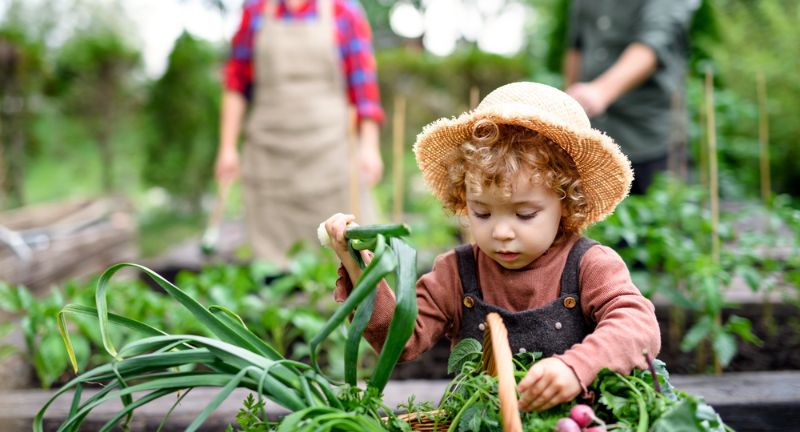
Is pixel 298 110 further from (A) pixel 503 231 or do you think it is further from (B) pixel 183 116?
(B) pixel 183 116

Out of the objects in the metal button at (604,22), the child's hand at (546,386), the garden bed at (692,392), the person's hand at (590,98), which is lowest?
the garden bed at (692,392)

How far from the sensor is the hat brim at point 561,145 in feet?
4.65

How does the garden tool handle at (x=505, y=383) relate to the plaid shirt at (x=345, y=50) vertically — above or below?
below

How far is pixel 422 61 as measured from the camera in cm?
831

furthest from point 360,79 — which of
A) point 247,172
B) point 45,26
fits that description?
point 45,26

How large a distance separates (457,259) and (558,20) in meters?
6.26

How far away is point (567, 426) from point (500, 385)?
0.49 ft

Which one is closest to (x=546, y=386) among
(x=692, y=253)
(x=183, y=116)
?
(x=692, y=253)

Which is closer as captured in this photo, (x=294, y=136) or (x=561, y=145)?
(x=561, y=145)

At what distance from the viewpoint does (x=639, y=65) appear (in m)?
3.02

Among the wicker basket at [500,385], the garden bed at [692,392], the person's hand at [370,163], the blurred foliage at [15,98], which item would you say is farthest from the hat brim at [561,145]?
the blurred foliage at [15,98]

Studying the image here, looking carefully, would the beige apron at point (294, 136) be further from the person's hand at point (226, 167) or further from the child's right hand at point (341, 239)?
the child's right hand at point (341, 239)

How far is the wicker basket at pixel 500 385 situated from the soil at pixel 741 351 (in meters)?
1.58

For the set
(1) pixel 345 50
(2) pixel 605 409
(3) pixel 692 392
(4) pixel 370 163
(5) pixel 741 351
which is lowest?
(5) pixel 741 351
